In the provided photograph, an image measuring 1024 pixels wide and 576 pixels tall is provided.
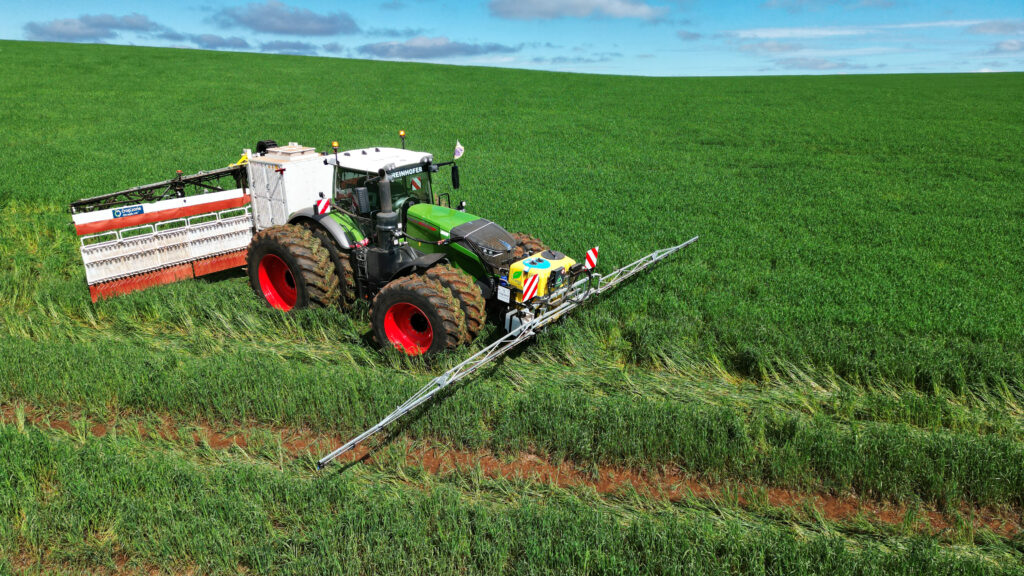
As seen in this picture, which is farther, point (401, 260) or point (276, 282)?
point (276, 282)

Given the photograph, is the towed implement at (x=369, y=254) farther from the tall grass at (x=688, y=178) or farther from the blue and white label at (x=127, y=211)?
the tall grass at (x=688, y=178)

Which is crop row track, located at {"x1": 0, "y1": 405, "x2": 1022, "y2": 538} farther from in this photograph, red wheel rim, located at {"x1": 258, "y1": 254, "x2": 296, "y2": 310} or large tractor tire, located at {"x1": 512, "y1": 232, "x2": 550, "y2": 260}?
large tractor tire, located at {"x1": 512, "y1": 232, "x2": 550, "y2": 260}

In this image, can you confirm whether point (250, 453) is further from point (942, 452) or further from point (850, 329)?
point (850, 329)

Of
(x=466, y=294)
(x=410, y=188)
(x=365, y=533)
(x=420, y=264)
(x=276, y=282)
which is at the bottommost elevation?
(x=365, y=533)

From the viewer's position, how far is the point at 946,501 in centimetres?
479

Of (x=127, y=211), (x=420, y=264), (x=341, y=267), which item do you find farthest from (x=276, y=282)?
(x=420, y=264)

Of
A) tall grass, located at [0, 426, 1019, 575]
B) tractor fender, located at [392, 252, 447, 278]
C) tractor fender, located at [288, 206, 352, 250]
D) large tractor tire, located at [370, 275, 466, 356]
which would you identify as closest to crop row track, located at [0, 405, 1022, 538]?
tall grass, located at [0, 426, 1019, 575]

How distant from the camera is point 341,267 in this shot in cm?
781

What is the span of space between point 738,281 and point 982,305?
308 centimetres

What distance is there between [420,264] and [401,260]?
1.98ft

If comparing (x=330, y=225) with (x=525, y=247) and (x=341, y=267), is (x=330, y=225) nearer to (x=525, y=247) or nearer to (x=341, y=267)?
(x=341, y=267)

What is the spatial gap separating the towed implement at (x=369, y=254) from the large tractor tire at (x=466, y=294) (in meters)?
0.01

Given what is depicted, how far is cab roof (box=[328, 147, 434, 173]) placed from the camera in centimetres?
746

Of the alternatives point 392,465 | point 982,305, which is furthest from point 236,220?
point 982,305
